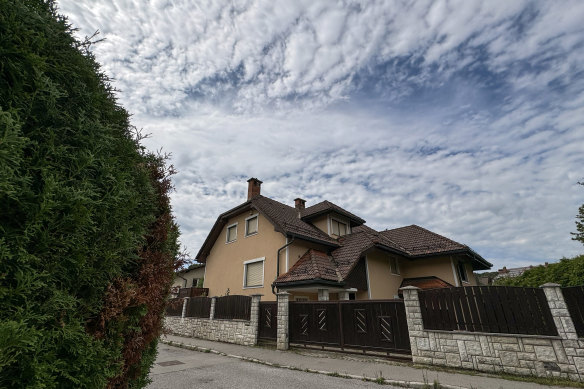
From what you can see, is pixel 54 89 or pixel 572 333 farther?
pixel 572 333

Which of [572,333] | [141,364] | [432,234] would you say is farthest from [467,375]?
[432,234]

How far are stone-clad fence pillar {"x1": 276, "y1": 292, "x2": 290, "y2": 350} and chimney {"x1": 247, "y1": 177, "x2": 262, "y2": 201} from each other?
34.0 feet

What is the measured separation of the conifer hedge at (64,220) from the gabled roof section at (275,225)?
37.0 ft

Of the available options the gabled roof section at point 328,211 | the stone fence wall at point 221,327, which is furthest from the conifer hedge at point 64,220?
the gabled roof section at point 328,211

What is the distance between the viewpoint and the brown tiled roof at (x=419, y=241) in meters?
16.4

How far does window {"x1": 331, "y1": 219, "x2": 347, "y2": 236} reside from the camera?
719 inches

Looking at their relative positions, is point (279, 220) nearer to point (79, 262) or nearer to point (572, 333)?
point (572, 333)

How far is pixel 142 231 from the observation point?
3.22 meters

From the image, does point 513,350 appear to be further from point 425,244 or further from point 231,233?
point 231,233

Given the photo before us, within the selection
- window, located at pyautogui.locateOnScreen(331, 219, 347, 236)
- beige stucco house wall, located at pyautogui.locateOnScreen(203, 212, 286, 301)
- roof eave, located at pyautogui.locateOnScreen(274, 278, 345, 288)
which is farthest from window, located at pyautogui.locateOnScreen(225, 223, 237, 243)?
window, located at pyautogui.locateOnScreen(331, 219, 347, 236)

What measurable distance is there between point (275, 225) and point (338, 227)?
5.62m

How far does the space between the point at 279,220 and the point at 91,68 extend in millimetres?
12849

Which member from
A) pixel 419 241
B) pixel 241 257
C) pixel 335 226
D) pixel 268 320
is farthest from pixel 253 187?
pixel 419 241

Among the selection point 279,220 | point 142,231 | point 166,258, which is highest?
point 279,220
